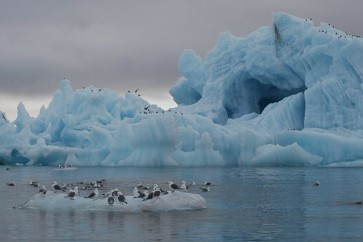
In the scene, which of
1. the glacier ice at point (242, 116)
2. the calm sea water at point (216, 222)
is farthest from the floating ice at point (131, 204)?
the glacier ice at point (242, 116)

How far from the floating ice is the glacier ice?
35.9 metres

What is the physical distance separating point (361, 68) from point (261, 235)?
48711 millimetres

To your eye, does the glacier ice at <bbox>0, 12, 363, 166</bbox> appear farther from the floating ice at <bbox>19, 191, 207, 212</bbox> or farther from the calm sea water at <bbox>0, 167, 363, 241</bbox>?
the floating ice at <bbox>19, 191, 207, 212</bbox>

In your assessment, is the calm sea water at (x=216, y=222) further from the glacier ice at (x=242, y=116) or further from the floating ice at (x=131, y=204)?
the glacier ice at (x=242, y=116)

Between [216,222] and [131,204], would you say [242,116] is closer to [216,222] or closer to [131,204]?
[131,204]

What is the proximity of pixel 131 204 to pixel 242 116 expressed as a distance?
47966 mm

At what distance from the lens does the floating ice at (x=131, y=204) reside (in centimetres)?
2594

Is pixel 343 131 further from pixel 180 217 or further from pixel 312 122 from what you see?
pixel 180 217

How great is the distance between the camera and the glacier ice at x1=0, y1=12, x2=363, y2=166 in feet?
209

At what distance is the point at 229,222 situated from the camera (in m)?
22.8

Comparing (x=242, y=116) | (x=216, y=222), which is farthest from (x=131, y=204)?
(x=242, y=116)

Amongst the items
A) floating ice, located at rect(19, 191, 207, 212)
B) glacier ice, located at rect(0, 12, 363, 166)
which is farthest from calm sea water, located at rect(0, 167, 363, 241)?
glacier ice, located at rect(0, 12, 363, 166)

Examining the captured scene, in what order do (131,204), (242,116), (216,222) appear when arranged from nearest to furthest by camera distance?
(216,222)
(131,204)
(242,116)

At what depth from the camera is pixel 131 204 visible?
26141mm
